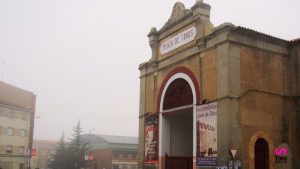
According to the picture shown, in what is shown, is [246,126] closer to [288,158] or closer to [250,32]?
[288,158]

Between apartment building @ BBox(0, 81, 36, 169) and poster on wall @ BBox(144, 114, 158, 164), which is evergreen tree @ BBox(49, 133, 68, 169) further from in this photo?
poster on wall @ BBox(144, 114, 158, 164)

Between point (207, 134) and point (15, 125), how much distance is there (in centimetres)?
4208

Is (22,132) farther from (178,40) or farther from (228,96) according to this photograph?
(228,96)

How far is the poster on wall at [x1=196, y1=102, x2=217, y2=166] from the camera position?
760 inches

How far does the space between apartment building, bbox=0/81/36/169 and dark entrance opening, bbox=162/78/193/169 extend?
35.3m

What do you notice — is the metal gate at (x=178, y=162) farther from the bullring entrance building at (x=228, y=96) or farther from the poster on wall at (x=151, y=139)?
the poster on wall at (x=151, y=139)

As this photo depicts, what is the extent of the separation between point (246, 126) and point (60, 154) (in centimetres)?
4484

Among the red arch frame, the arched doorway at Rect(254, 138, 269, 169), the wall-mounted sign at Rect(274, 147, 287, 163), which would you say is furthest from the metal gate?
the wall-mounted sign at Rect(274, 147, 287, 163)

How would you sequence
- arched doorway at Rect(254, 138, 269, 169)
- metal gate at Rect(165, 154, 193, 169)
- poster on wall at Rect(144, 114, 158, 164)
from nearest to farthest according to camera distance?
arched doorway at Rect(254, 138, 269, 169) → metal gate at Rect(165, 154, 193, 169) → poster on wall at Rect(144, 114, 158, 164)

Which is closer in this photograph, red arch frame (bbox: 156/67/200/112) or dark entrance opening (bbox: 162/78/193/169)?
red arch frame (bbox: 156/67/200/112)

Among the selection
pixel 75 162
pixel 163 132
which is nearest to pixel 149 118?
pixel 163 132

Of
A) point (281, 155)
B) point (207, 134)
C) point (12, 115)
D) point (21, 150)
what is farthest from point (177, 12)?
point (21, 150)

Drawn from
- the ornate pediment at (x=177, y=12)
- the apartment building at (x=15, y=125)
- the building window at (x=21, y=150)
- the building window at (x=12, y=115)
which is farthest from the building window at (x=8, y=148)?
the ornate pediment at (x=177, y=12)

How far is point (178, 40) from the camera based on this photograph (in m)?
23.5
